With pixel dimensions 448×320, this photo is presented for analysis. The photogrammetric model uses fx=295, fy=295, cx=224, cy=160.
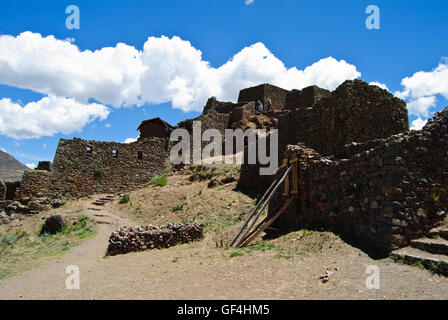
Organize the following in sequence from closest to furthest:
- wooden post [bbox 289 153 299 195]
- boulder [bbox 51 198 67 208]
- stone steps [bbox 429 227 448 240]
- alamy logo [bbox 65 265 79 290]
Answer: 1. stone steps [bbox 429 227 448 240]
2. alamy logo [bbox 65 265 79 290]
3. wooden post [bbox 289 153 299 195]
4. boulder [bbox 51 198 67 208]

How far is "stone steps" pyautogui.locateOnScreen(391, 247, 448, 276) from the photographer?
217 inches

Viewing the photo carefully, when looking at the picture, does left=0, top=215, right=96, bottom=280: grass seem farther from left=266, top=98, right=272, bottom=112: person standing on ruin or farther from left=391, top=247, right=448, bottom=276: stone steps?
left=266, top=98, right=272, bottom=112: person standing on ruin

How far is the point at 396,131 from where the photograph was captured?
41.5ft

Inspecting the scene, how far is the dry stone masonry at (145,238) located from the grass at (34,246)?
2.52 m

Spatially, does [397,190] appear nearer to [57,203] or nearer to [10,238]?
[10,238]

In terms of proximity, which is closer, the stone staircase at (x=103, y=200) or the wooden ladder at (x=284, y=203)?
the wooden ladder at (x=284, y=203)

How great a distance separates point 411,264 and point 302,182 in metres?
4.46

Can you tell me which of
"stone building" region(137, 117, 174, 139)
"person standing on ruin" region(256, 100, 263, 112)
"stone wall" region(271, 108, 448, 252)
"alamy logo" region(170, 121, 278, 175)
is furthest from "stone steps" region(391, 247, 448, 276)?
"stone building" region(137, 117, 174, 139)

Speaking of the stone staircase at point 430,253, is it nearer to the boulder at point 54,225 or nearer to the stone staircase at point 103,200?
the boulder at point 54,225

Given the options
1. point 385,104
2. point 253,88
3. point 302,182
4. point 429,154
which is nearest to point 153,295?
point 302,182

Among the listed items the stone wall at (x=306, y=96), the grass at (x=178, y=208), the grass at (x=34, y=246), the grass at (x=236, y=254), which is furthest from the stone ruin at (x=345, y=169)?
the stone wall at (x=306, y=96)

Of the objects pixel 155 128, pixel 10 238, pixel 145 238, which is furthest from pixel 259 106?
pixel 10 238

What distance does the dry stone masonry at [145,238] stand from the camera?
34.9 feet

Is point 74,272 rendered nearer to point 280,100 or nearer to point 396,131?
point 396,131
